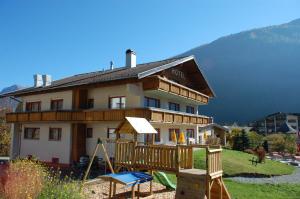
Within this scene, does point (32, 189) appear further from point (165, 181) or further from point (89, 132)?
point (89, 132)

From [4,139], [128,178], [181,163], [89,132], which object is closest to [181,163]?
[181,163]

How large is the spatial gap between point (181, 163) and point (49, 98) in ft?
57.8

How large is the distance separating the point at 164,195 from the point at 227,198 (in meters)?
2.95

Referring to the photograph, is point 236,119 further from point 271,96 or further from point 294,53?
point 294,53

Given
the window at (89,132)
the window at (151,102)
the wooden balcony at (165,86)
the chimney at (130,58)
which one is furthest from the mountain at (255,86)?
the window at (89,132)

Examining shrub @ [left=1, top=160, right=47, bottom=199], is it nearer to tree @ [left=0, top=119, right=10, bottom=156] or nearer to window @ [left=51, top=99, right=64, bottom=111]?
window @ [left=51, top=99, right=64, bottom=111]

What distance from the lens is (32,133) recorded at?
28328 mm

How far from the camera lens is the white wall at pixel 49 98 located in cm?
2545

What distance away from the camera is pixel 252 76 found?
175m

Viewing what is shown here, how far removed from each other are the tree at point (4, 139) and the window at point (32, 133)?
6.17 m

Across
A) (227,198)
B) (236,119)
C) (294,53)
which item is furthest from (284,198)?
(294,53)

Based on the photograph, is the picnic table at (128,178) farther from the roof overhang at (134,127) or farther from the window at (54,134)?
the window at (54,134)

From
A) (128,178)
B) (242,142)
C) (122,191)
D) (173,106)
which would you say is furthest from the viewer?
(242,142)

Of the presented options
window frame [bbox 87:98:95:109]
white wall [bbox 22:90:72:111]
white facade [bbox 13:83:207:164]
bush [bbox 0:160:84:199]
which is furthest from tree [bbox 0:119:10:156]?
bush [bbox 0:160:84:199]
